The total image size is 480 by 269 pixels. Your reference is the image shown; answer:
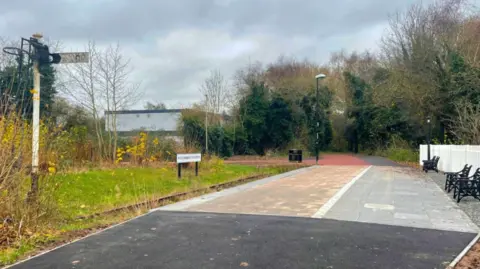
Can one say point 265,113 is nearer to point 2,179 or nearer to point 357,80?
point 357,80

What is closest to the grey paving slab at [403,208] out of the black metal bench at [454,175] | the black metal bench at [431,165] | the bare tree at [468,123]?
the black metal bench at [454,175]

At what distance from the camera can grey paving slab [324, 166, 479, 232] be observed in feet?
24.7

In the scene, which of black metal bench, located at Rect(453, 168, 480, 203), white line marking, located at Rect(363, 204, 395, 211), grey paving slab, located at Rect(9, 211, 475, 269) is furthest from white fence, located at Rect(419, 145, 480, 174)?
grey paving slab, located at Rect(9, 211, 475, 269)

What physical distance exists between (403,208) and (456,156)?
9592 millimetres

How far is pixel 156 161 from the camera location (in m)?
17.9

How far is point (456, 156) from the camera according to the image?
17.1 meters

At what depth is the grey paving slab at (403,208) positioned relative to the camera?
24.7 ft

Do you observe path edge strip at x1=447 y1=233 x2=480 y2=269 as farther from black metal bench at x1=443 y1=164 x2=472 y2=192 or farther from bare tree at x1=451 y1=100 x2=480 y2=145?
bare tree at x1=451 y1=100 x2=480 y2=145

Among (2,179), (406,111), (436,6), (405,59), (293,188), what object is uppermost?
(436,6)

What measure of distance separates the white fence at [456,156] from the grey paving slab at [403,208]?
5.98ft

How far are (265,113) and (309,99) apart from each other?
208 inches

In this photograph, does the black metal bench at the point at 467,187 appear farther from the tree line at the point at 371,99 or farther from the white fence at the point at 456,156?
the tree line at the point at 371,99

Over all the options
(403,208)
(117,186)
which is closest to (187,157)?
(117,186)

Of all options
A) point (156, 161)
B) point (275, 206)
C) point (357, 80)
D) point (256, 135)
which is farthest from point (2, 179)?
point (357, 80)
